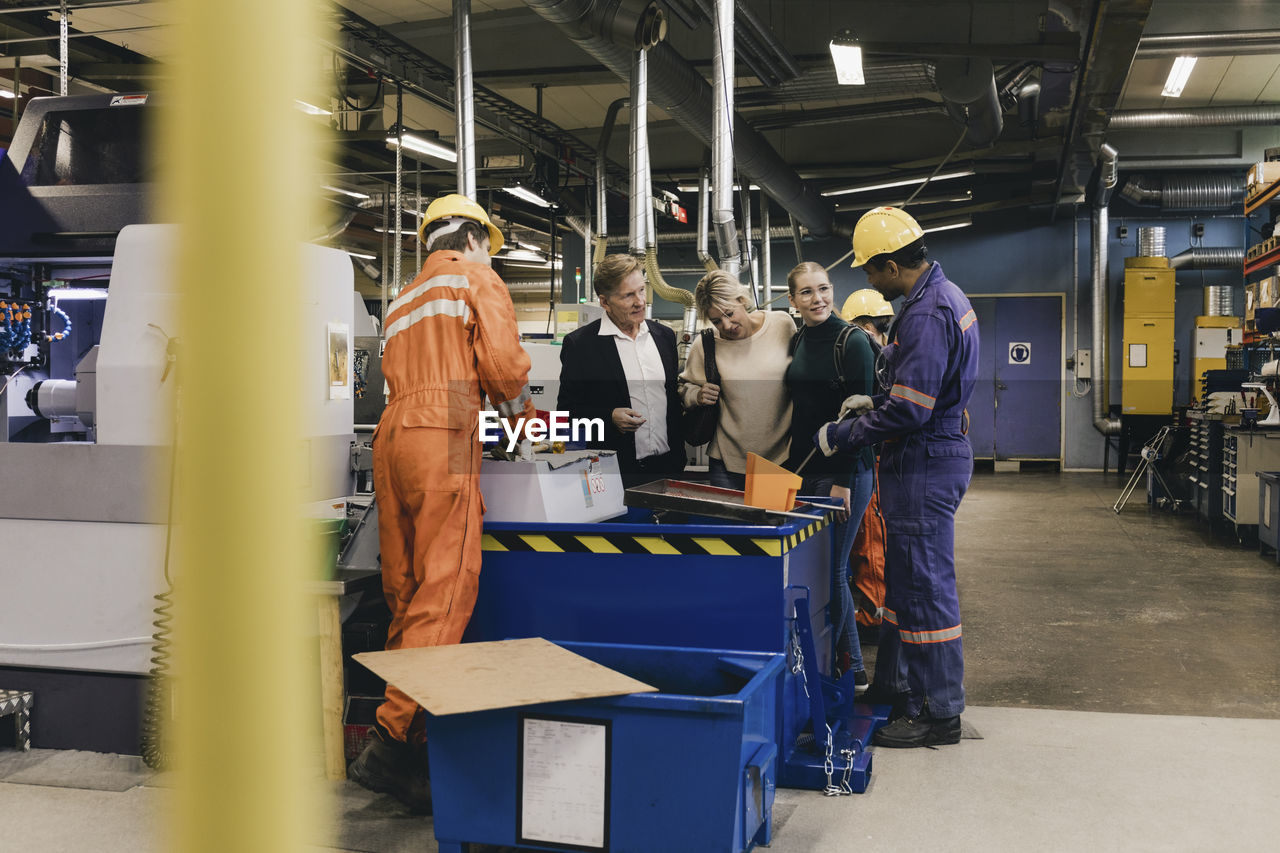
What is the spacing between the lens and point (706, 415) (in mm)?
3385

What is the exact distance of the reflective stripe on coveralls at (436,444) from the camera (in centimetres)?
250

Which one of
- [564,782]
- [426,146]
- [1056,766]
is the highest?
[426,146]

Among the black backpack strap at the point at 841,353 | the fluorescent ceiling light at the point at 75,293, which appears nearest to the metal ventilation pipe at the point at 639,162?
the black backpack strap at the point at 841,353

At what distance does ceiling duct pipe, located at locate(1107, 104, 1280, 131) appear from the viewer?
9344 millimetres

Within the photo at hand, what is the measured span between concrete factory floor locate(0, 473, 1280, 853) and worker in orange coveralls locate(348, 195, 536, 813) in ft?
0.75

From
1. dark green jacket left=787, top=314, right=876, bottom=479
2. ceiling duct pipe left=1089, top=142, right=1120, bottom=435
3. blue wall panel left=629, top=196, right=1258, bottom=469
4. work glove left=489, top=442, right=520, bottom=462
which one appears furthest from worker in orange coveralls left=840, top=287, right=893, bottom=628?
Answer: ceiling duct pipe left=1089, top=142, right=1120, bottom=435

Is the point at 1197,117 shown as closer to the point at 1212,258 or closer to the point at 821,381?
the point at 1212,258

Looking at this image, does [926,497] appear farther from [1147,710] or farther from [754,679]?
[1147,710]

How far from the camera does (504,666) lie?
7.10ft

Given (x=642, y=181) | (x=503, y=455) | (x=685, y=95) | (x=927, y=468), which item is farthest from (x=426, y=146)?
(x=927, y=468)

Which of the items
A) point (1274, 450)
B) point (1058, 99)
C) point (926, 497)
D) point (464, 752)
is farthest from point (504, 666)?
point (1058, 99)

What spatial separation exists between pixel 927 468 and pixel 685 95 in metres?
4.47

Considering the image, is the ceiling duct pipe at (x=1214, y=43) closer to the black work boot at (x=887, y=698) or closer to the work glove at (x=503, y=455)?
the black work boot at (x=887, y=698)

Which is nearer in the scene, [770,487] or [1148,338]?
[770,487]
